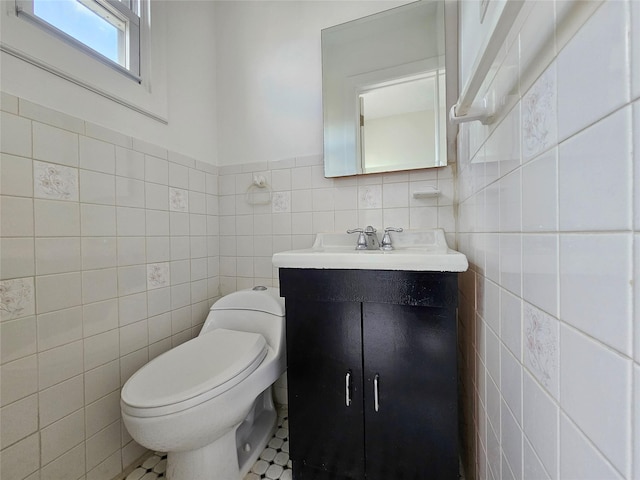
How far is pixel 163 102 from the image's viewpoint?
1.23m

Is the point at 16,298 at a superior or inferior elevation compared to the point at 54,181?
inferior

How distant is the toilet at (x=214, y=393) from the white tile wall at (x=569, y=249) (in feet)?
2.37

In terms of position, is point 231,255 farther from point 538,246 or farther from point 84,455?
point 538,246

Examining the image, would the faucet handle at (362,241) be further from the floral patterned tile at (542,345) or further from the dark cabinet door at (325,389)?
the floral patterned tile at (542,345)

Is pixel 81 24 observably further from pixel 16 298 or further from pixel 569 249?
pixel 569 249

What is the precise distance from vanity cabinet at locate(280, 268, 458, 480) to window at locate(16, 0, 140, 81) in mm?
1093

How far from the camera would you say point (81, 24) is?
0.98 metres

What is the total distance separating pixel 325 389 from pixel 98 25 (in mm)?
1620

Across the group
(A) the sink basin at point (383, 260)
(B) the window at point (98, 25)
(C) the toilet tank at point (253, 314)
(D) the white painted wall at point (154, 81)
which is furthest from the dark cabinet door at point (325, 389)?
(B) the window at point (98, 25)

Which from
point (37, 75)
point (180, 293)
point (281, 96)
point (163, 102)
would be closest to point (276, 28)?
point (281, 96)

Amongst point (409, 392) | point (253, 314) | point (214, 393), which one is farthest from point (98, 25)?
point (409, 392)

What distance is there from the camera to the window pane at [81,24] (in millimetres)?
878

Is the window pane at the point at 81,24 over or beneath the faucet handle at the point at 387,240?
over

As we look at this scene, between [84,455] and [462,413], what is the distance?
1.39 m
